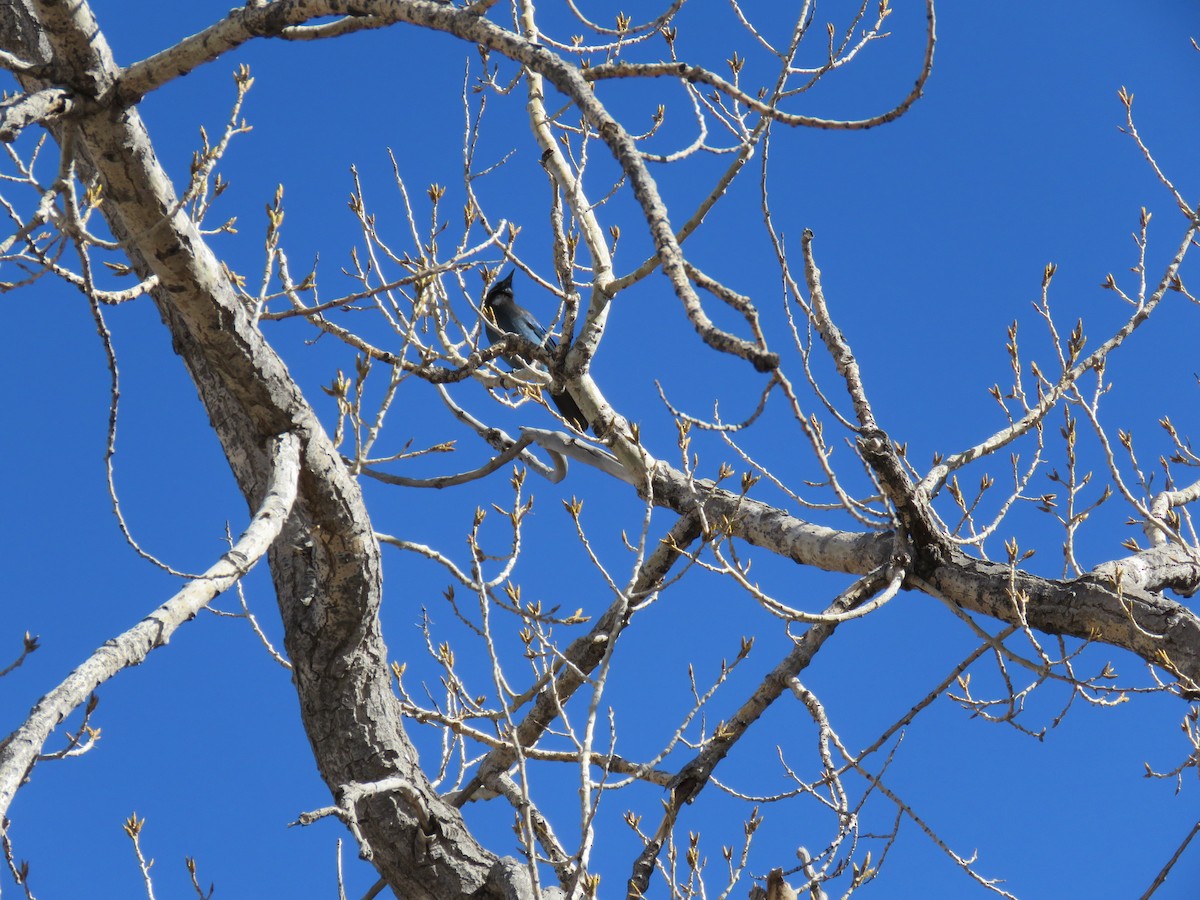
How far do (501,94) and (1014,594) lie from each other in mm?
2534

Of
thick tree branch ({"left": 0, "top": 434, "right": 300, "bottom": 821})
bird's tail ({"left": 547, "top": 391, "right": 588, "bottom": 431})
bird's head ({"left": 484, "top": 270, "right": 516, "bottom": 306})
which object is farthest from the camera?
bird's head ({"left": 484, "top": 270, "right": 516, "bottom": 306})

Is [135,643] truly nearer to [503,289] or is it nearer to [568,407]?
[568,407]

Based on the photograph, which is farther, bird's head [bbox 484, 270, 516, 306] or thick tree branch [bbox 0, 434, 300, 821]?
bird's head [bbox 484, 270, 516, 306]

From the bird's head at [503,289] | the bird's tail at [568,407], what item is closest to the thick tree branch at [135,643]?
the bird's tail at [568,407]

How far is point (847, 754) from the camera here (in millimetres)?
3127

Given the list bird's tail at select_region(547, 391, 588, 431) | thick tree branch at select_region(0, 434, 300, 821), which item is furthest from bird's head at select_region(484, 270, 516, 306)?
thick tree branch at select_region(0, 434, 300, 821)

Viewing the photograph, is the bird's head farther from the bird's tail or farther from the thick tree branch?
the thick tree branch

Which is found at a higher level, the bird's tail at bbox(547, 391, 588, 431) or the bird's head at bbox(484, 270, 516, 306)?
the bird's head at bbox(484, 270, 516, 306)

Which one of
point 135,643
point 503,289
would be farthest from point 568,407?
point 503,289

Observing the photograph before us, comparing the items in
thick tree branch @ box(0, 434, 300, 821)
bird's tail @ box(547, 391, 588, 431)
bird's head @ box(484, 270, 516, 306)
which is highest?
bird's head @ box(484, 270, 516, 306)

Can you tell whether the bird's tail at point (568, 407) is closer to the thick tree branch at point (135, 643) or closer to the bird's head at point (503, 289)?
the thick tree branch at point (135, 643)

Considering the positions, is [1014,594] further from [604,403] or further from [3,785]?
[3,785]

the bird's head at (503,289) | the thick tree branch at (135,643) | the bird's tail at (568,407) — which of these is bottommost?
the thick tree branch at (135,643)

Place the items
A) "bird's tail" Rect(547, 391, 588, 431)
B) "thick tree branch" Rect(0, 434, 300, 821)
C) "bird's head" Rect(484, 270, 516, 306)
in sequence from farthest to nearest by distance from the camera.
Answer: "bird's head" Rect(484, 270, 516, 306)
"bird's tail" Rect(547, 391, 588, 431)
"thick tree branch" Rect(0, 434, 300, 821)
